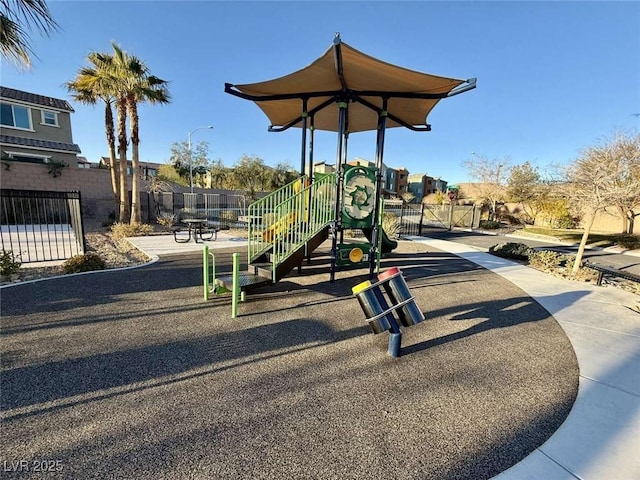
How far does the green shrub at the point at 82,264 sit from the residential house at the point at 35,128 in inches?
639

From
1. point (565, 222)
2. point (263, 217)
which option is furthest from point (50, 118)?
point (565, 222)

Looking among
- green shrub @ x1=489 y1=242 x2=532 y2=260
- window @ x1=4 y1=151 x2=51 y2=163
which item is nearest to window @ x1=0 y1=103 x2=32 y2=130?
window @ x1=4 y1=151 x2=51 y2=163

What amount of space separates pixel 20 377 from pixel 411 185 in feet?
239

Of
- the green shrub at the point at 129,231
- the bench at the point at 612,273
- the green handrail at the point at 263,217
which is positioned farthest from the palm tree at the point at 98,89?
the bench at the point at 612,273

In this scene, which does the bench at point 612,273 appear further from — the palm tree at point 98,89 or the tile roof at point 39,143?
the tile roof at point 39,143

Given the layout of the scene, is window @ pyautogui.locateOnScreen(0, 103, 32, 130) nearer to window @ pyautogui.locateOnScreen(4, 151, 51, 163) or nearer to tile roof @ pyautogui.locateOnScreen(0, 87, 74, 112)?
tile roof @ pyautogui.locateOnScreen(0, 87, 74, 112)

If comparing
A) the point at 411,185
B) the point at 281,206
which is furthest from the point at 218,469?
the point at 411,185

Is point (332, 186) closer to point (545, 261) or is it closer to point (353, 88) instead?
point (353, 88)

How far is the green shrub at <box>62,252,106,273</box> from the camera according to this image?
640 cm

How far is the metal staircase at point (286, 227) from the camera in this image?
5367mm

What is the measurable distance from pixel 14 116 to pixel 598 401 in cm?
3035

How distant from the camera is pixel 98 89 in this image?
12.3 meters

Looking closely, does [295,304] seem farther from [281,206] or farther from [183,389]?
[183,389]

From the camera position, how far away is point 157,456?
2016mm
